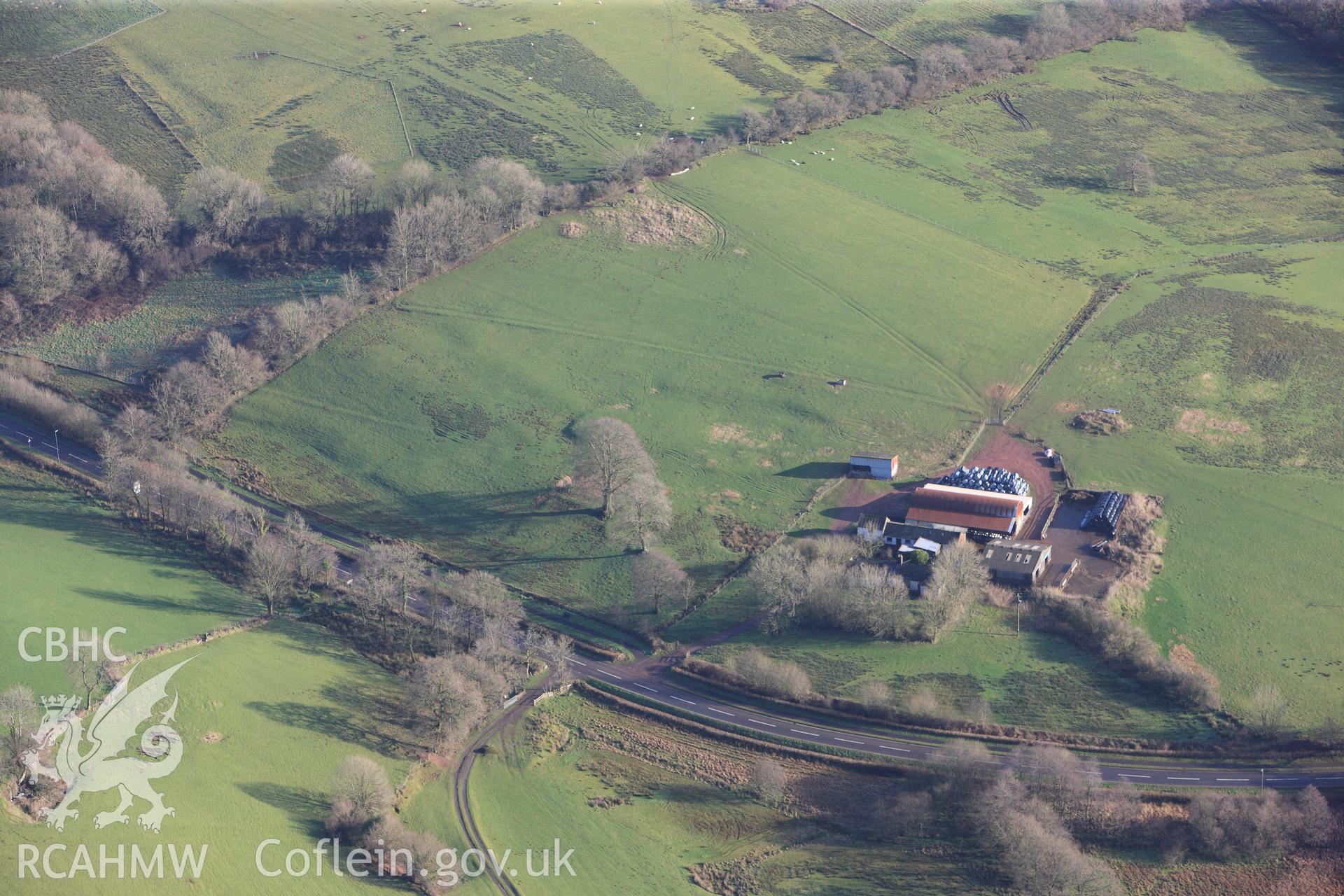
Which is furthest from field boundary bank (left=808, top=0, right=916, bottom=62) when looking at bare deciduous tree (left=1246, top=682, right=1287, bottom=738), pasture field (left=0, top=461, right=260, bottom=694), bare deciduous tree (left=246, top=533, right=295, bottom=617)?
pasture field (left=0, top=461, right=260, bottom=694)

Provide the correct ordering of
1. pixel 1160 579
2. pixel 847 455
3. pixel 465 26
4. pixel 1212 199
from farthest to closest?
pixel 465 26 → pixel 1212 199 → pixel 847 455 → pixel 1160 579

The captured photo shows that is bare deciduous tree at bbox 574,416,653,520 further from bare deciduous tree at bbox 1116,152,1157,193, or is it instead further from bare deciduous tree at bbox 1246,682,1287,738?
bare deciduous tree at bbox 1116,152,1157,193

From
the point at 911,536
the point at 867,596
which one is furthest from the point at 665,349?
the point at 867,596

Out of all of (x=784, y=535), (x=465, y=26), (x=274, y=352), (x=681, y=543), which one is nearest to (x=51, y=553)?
(x=274, y=352)

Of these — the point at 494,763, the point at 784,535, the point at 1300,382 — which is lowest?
the point at 494,763

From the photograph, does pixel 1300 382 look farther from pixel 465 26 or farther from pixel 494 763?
pixel 465 26

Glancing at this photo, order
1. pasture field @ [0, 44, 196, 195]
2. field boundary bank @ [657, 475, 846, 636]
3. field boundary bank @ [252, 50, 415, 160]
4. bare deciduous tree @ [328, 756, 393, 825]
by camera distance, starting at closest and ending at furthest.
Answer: bare deciduous tree @ [328, 756, 393, 825] < field boundary bank @ [657, 475, 846, 636] < pasture field @ [0, 44, 196, 195] < field boundary bank @ [252, 50, 415, 160]
